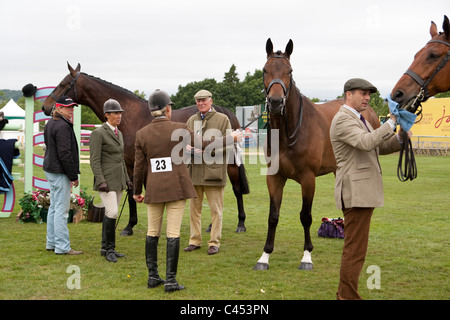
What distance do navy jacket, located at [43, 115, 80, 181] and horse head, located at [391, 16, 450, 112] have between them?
14.1ft

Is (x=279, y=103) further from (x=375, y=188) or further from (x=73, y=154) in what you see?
(x=73, y=154)

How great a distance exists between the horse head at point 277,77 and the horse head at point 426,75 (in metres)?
1.45

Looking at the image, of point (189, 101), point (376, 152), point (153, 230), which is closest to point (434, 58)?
point (376, 152)

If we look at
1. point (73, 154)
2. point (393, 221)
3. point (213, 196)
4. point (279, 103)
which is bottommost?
point (393, 221)

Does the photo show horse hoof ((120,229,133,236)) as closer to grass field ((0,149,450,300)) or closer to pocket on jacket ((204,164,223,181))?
grass field ((0,149,450,300))

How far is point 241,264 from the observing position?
19.5 ft

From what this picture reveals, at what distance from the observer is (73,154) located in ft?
20.9

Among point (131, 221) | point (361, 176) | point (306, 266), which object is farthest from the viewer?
point (131, 221)

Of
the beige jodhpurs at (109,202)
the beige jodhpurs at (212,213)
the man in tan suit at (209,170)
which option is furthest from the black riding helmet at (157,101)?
the beige jodhpurs at (212,213)

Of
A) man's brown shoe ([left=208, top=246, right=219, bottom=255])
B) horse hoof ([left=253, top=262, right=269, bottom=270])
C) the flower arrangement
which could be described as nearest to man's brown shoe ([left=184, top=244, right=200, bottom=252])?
man's brown shoe ([left=208, top=246, right=219, bottom=255])

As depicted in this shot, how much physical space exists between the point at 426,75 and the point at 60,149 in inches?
182

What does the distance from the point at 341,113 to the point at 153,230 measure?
90.3 inches

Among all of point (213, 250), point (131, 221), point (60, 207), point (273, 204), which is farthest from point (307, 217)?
point (60, 207)

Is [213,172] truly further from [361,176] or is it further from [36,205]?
[36,205]
